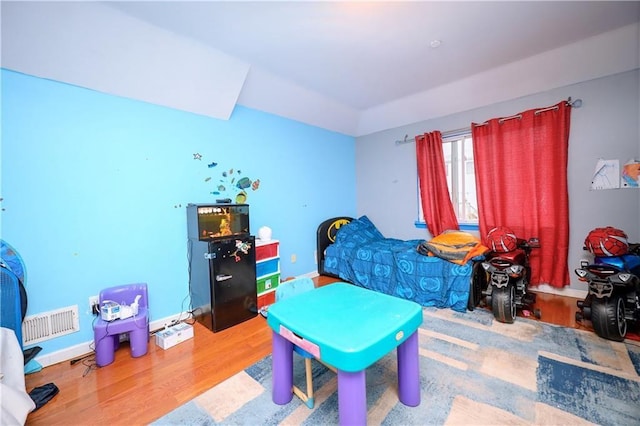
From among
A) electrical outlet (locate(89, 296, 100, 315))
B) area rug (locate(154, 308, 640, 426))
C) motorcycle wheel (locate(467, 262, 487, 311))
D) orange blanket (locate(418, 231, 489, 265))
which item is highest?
orange blanket (locate(418, 231, 489, 265))

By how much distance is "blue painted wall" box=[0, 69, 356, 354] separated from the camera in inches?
72.7

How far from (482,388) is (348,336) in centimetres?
113

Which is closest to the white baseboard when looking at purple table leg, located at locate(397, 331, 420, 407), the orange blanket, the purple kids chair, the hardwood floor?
the hardwood floor

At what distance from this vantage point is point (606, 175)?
2635 mm

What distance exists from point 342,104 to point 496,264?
284cm

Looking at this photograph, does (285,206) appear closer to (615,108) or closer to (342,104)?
(342,104)

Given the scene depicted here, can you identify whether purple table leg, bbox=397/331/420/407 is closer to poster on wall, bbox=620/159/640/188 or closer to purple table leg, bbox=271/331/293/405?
purple table leg, bbox=271/331/293/405

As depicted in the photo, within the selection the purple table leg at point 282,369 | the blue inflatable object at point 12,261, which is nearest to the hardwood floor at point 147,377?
the purple table leg at point 282,369

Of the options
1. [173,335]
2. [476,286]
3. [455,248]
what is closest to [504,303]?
[476,286]

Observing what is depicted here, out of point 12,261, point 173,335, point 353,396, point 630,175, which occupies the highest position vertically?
point 630,175

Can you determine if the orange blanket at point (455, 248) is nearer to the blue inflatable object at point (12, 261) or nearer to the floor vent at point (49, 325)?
Answer: the floor vent at point (49, 325)

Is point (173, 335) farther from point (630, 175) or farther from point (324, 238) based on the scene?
point (630, 175)

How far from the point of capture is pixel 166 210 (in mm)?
2500

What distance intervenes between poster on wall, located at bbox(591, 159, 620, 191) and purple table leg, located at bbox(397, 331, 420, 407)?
9.58ft
